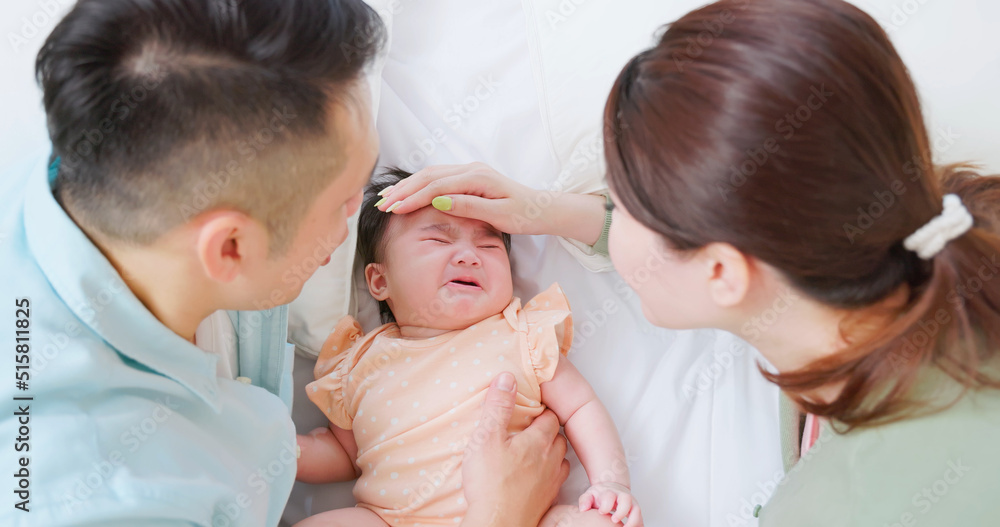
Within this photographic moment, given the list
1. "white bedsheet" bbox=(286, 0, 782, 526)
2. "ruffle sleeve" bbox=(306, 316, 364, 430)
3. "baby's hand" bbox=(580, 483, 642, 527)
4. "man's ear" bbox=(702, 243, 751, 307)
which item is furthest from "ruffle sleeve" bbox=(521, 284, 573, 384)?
"man's ear" bbox=(702, 243, 751, 307)

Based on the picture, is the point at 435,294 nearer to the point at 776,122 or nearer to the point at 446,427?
the point at 446,427

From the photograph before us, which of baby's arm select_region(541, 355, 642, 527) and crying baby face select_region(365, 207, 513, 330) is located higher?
crying baby face select_region(365, 207, 513, 330)

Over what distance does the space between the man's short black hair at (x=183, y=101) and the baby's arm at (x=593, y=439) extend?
2.56 feet

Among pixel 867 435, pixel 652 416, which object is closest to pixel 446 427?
pixel 652 416

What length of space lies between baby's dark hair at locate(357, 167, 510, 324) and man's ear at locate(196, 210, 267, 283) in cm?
69

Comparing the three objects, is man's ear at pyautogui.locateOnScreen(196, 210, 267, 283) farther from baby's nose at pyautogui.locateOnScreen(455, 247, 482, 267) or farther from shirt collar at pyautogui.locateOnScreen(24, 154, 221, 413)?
baby's nose at pyautogui.locateOnScreen(455, 247, 482, 267)

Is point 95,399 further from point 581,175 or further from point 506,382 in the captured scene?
point 581,175

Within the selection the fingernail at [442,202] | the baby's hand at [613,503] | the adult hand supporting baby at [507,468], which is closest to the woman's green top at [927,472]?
the baby's hand at [613,503]

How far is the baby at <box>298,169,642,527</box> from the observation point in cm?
131

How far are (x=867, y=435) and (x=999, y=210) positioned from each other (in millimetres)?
368

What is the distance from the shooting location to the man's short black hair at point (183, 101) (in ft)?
2.43

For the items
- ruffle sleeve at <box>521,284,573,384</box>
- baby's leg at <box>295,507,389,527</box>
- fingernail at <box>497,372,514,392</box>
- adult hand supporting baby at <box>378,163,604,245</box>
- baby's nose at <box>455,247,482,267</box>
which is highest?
adult hand supporting baby at <box>378,163,604,245</box>

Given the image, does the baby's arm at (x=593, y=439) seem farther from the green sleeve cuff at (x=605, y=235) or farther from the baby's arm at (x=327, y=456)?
the baby's arm at (x=327, y=456)

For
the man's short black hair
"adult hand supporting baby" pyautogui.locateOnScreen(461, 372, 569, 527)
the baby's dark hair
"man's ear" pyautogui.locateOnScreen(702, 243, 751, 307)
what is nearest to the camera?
the man's short black hair
